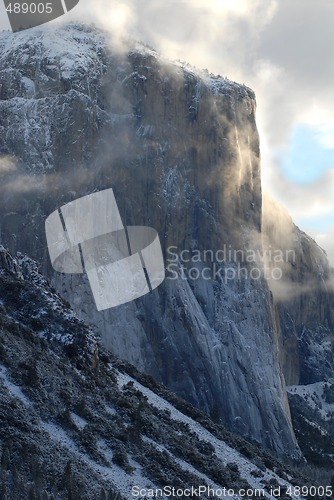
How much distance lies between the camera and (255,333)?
141 meters

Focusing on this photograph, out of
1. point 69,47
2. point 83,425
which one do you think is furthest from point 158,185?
point 83,425

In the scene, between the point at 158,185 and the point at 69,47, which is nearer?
the point at 158,185

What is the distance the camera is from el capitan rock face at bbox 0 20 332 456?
13012cm

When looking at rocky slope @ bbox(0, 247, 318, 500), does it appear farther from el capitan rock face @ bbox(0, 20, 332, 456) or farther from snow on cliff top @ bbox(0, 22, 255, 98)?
snow on cliff top @ bbox(0, 22, 255, 98)

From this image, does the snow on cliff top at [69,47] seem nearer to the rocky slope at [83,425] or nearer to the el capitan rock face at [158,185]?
the el capitan rock face at [158,185]

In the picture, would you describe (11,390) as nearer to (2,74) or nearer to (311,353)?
(2,74)

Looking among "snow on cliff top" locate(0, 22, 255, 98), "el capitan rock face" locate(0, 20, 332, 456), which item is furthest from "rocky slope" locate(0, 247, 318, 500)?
"snow on cliff top" locate(0, 22, 255, 98)

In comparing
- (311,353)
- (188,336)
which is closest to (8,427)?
(188,336)

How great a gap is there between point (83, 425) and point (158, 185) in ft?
277

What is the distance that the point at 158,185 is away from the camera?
14062 cm

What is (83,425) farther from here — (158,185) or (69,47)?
(69,47)

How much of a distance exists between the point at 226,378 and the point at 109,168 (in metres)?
30.7

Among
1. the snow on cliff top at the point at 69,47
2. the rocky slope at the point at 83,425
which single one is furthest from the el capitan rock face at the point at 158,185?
the rocky slope at the point at 83,425

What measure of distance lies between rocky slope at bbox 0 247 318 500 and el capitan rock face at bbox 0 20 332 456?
46.2 m
